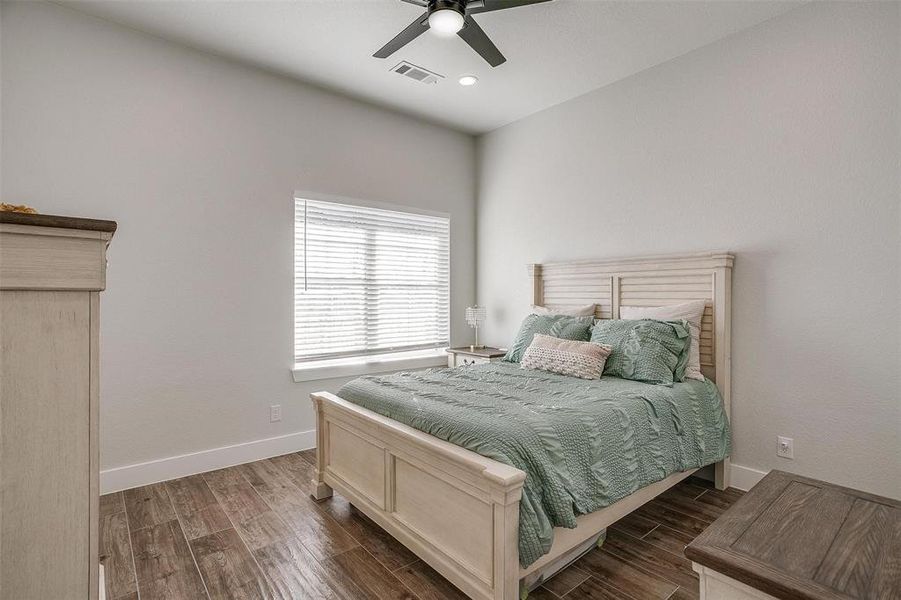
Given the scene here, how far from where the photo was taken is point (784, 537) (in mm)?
1354

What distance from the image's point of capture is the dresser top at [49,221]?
35.5 inches

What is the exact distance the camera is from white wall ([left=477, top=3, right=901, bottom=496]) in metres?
2.42

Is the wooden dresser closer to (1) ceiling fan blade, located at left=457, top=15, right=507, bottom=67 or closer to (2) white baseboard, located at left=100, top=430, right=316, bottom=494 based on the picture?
(1) ceiling fan blade, located at left=457, top=15, right=507, bottom=67

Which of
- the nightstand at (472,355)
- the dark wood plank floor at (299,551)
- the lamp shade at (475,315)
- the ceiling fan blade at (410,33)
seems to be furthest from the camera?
the lamp shade at (475,315)

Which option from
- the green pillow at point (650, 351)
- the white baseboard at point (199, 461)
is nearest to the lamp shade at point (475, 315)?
the green pillow at point (650, 351)

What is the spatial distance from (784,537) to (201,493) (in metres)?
2.97

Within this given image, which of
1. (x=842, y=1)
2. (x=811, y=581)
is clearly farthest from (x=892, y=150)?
(x=811, y=581)

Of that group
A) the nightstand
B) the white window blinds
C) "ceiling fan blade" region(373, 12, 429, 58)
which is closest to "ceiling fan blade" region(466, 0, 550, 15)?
"ceiling fan blade" region(373, 12, 429, 58)

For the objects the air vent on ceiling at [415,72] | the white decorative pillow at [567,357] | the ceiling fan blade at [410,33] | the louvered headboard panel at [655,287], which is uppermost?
the air vent on ceiling at [415,72]

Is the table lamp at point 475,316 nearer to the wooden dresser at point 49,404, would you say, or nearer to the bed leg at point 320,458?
the bed leg at point 320,458

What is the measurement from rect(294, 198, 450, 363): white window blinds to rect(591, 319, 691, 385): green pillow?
2.02 m

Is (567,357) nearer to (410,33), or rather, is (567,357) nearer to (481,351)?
(481,351)

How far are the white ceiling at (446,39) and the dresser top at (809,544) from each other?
103 inches

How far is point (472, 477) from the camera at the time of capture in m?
1.75
